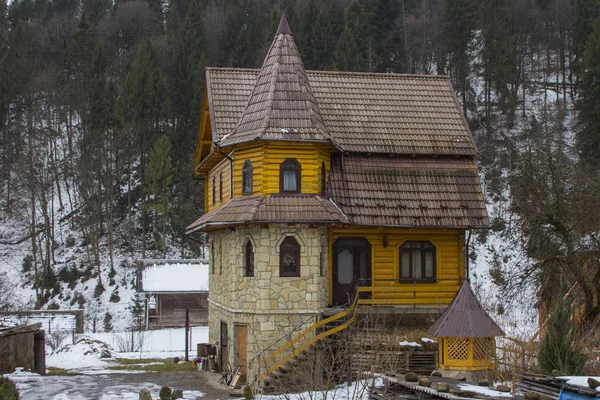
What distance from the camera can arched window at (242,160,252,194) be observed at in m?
23.8

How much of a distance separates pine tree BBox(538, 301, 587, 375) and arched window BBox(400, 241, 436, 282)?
9690 millimetres

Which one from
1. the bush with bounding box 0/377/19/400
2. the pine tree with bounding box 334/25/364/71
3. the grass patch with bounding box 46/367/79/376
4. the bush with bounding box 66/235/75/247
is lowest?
the grass patch with bounding box 46/367/79/376

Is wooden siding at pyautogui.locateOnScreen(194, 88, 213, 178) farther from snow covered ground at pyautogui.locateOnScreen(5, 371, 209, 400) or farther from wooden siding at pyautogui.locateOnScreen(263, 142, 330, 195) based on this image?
snow covered ground at pyautogui.locateOnScreen(5, 371, 209, 400)

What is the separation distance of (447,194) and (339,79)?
602 cm

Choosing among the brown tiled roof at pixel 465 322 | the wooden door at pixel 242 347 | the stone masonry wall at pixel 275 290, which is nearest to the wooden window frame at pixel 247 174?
the stone masonry wall at pixel 275 290

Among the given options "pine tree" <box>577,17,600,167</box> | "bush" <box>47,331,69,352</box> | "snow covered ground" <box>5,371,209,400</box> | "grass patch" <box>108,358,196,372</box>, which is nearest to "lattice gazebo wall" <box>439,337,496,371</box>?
"snow covered ground" <box>5,371,209,400</box>

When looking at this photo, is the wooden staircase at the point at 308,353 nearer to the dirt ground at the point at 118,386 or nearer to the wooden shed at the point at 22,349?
the dirt ground at the point at 118,386

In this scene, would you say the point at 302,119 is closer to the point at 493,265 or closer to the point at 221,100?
the point at 221,100

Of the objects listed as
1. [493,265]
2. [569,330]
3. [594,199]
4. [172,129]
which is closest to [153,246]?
[172,129]

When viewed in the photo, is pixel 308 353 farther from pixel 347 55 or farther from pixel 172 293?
pixel 347 55

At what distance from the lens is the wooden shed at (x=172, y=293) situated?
39625mm

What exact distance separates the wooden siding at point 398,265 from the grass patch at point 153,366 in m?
7.81

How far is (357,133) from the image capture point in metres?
25.6

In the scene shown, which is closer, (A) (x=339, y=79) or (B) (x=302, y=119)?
(B) (x=302, y=119)
